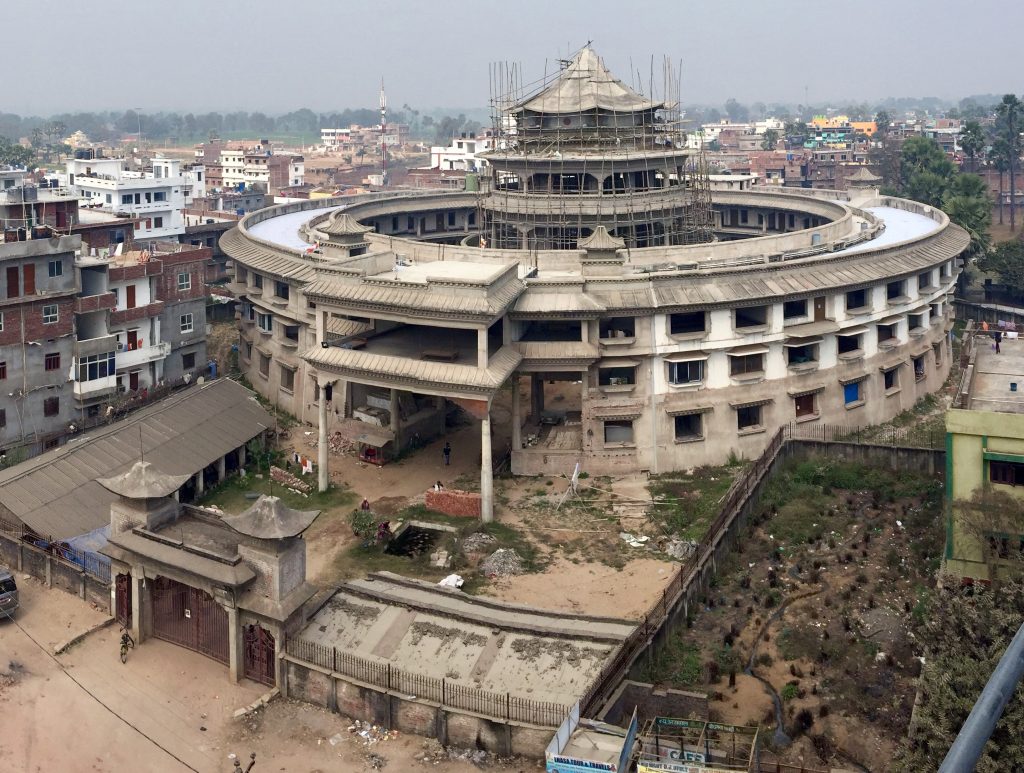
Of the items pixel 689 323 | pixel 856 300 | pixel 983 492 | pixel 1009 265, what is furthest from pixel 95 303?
pixel 1009 265

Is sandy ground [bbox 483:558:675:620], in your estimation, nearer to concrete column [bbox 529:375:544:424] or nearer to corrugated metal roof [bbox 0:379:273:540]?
concrete column [bbox 529:375:544:424]

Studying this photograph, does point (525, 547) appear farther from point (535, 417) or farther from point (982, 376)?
point (982, 376)

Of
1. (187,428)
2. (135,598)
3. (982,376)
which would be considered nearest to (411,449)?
(187,428)

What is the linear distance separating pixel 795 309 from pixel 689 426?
800cm

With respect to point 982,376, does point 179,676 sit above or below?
below

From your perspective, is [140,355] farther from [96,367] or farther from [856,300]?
[856,300]

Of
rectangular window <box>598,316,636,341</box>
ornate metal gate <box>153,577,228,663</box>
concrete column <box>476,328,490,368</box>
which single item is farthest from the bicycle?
rectangular window <box>598,316,636,341</box>

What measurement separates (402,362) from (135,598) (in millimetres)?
15071

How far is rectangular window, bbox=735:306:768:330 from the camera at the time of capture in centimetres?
5254

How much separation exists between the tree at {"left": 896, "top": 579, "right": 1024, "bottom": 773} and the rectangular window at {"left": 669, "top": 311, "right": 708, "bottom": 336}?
2486 centimetres

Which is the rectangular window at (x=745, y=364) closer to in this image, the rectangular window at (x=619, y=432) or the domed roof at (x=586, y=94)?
the rectangular window at (x=619, y=432)

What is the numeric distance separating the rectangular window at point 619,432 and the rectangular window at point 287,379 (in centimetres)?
1870

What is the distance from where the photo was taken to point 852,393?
55.2 m

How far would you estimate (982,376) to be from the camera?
4647 cm
